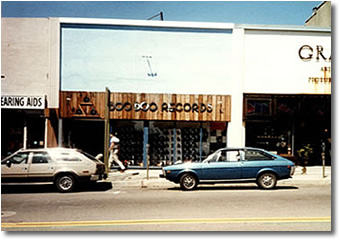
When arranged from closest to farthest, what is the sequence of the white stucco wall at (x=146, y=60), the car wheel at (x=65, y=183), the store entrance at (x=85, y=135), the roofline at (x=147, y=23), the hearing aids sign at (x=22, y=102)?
the car wheel at (x=65, y=183)
the hearing aids sign at (x=22, y=102)
the roofline at (x=147, y=23)
the white stucco wall at (x=146, y=60)
the store entrance at (x=85, y=135)

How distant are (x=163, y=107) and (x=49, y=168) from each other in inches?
251

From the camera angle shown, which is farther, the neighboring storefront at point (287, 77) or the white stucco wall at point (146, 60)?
the neighboring storefront at point (287, 77)

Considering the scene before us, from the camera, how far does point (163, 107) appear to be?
16109mm

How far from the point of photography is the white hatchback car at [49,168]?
1088cm

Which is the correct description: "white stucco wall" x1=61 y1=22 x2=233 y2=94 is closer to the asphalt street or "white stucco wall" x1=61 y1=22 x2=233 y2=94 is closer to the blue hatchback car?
the blue hatchback car

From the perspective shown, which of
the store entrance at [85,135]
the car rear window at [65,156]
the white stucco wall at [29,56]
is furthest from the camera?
the store entrance at [85,135]

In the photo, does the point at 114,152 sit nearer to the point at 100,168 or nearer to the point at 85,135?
the point at 85,135

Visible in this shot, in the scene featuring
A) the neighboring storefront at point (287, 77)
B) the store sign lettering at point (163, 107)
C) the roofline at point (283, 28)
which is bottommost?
the store sign lettering at point (163, 107)

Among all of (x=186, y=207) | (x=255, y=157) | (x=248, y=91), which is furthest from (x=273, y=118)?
(x=186, y=207)

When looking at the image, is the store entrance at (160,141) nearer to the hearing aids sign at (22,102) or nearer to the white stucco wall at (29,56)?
the hearing aids sign at (22,102)

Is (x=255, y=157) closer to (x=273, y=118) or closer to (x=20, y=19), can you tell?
(x=273, y=118)

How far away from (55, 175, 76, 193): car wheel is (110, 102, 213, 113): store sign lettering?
546 centimetres

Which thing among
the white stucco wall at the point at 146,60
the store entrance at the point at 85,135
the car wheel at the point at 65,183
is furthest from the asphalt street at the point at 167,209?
the white stucco wall at the point at 146,60

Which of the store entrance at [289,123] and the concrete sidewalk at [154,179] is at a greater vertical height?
the store entrance at [289,123]
